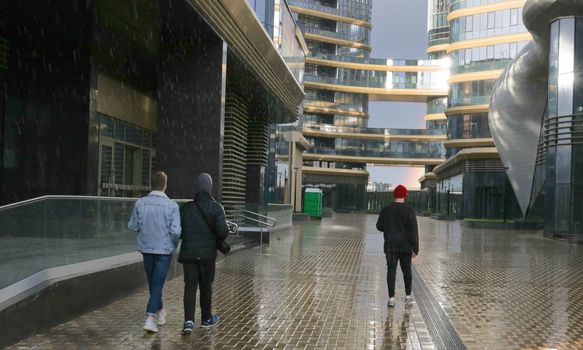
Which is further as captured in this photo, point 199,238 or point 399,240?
point 399,240

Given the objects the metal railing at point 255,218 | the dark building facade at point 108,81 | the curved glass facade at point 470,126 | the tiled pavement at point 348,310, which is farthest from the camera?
the curved glass facade at point 470,126

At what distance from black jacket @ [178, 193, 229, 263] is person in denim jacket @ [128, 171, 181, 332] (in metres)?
0.14

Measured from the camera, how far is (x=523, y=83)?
137ft

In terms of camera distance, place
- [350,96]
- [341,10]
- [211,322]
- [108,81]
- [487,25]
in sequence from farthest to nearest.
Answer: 1. [341,10]
2. [350,96]
3. [487,25]
4. [108,81]
5. [211,322]

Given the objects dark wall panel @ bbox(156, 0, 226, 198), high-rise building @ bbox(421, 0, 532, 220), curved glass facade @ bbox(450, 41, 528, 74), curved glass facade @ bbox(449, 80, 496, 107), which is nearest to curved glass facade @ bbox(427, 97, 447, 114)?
high-rise building @ bbox(421, 0, 532, 220)

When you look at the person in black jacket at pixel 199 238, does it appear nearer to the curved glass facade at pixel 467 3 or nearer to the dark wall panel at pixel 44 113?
the dark wall panel at pixel 44 113

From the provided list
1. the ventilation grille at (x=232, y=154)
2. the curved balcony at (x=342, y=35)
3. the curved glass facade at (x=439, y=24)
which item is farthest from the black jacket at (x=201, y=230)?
the curved glass facade at (x=439, y=24)

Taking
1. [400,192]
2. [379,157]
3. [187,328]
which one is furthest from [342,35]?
[187,328]

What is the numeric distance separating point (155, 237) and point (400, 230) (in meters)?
3.71

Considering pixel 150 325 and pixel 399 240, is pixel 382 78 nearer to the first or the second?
pixel 399 240

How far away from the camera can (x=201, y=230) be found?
24.2 feet

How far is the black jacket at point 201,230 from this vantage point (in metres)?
7.35

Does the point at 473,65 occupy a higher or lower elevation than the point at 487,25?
lower

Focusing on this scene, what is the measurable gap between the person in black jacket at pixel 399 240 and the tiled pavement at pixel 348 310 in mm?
395
